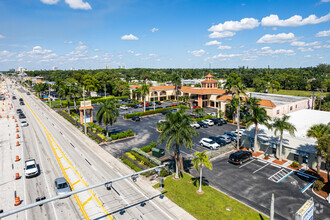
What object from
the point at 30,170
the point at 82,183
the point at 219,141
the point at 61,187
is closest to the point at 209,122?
the point at 219,141

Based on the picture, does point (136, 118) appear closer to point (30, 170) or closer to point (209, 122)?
point (209, 122)

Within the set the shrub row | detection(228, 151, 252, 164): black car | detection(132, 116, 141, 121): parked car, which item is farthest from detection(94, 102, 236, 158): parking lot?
detection(228, 151, 252, 164): black car

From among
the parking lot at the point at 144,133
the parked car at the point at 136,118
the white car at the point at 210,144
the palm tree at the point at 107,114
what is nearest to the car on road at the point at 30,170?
the parking lot at the point at 144,133

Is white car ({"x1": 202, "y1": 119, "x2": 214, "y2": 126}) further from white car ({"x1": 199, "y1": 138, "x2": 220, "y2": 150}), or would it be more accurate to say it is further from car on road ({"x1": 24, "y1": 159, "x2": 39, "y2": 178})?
car on road ({"x1": 24, "y1": 159, "x2": 39, "y2": 178})

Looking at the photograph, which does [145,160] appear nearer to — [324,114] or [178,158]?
[178,158]

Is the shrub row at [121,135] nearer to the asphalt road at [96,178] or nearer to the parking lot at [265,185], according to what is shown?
the asphalt road at [96,178]

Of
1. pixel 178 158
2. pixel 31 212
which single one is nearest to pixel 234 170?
pixel 178 158
